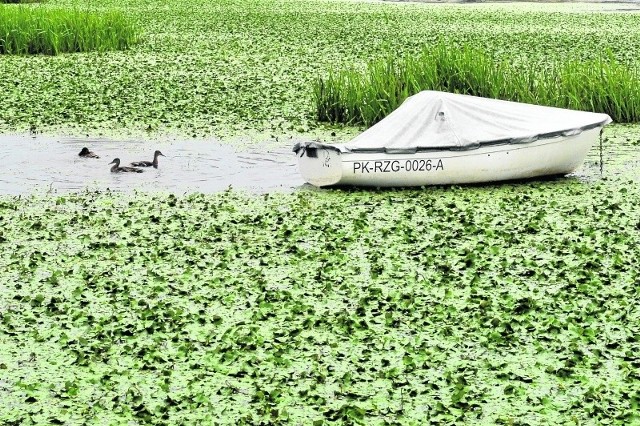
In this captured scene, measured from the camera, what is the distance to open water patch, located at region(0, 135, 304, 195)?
12.6 m

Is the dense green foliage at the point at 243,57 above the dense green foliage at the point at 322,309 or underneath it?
underneath

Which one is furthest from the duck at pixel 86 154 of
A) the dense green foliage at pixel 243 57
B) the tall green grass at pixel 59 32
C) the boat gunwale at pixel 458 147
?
the tall green grass at pixel 59 32

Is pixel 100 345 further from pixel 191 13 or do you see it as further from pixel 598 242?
pixel 191 13

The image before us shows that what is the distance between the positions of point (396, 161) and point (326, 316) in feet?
14.3

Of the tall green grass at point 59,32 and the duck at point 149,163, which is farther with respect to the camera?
the tall green grass at point 59,32

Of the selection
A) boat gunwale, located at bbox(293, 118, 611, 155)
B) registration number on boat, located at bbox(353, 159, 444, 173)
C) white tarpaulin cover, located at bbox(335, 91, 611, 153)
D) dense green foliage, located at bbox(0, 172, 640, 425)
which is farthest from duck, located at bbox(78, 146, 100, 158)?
registration number on boat, located at bbox(353, 159, 444, 173)

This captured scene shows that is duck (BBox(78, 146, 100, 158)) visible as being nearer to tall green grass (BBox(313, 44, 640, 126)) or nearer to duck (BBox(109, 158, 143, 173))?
duck (BBox(109, 158, 143, 173))

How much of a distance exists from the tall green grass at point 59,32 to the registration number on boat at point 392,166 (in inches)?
480

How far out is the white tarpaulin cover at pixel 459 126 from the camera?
12367mm

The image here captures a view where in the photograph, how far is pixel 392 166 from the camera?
39.7 ft

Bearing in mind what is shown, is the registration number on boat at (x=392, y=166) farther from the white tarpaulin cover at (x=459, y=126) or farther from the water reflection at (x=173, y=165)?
the water reflection at (x=173, y=165)

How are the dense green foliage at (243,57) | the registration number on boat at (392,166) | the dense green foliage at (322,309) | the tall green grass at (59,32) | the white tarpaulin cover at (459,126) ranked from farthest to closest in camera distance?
1. the tall green grass at (59,32)
2. the dense green foliage at (243,57)
3. the white tarpaulin cover at (459,126)
4. the registration number on boat at (392,166)
5. the dense green foliage at (322,309)

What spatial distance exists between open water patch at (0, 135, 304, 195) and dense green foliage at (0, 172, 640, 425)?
30.9 inches

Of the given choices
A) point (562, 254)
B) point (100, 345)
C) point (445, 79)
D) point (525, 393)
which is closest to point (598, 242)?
point (562, 254)
